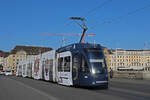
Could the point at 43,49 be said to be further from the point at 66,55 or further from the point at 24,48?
the point at 66,55

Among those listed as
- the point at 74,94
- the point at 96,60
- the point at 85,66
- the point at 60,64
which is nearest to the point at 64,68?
the point at 60,64

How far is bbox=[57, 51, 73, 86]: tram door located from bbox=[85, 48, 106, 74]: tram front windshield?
2.33m

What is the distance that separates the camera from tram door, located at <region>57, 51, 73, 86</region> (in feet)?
63.1

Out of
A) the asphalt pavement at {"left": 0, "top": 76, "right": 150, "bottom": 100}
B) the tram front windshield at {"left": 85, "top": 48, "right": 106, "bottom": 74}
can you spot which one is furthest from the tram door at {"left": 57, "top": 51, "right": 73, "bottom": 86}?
the tram front windshield at {"left": 85, "top": 48, "right": 106, "bottom": 74}

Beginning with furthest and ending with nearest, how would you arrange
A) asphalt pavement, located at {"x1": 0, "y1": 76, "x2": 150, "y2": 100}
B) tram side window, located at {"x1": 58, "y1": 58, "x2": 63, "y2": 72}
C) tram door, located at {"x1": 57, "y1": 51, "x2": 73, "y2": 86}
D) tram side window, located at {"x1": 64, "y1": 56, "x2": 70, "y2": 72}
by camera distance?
tram side window, located at {"x1": 58, "y1": 58, "x2": 63, "y2": 72}, tram side window, located at {"x1": 64, "y1": 56, "x2": 70, "y2": 72}, tram door, located at {"x1": 57, "y1": 51, "x2": 73, "y2": 86}, asphalt pavement, located at {"x1": 0, "y1": 76, "x2": 150, "y2": 100}

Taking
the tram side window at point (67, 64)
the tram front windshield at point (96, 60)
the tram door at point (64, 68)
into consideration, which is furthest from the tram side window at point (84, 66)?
the tram side window at point (67, 64)

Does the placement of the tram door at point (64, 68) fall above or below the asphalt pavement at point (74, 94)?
above

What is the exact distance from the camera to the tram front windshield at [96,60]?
16938mm

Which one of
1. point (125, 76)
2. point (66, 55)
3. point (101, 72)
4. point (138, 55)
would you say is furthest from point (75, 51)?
point (138, 55)

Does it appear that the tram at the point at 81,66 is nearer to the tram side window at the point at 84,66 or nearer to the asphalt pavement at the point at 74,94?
the tram side window at the point at 84,66

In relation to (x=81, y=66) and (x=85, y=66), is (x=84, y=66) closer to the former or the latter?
(x=85, y=66)

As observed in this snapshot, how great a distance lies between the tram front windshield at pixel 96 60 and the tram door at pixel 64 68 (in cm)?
233

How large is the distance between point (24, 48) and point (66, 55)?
463 feet

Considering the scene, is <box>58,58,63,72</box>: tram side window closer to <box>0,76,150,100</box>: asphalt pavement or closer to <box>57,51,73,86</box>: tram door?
<box>57,51,73,86</box>: tram door
